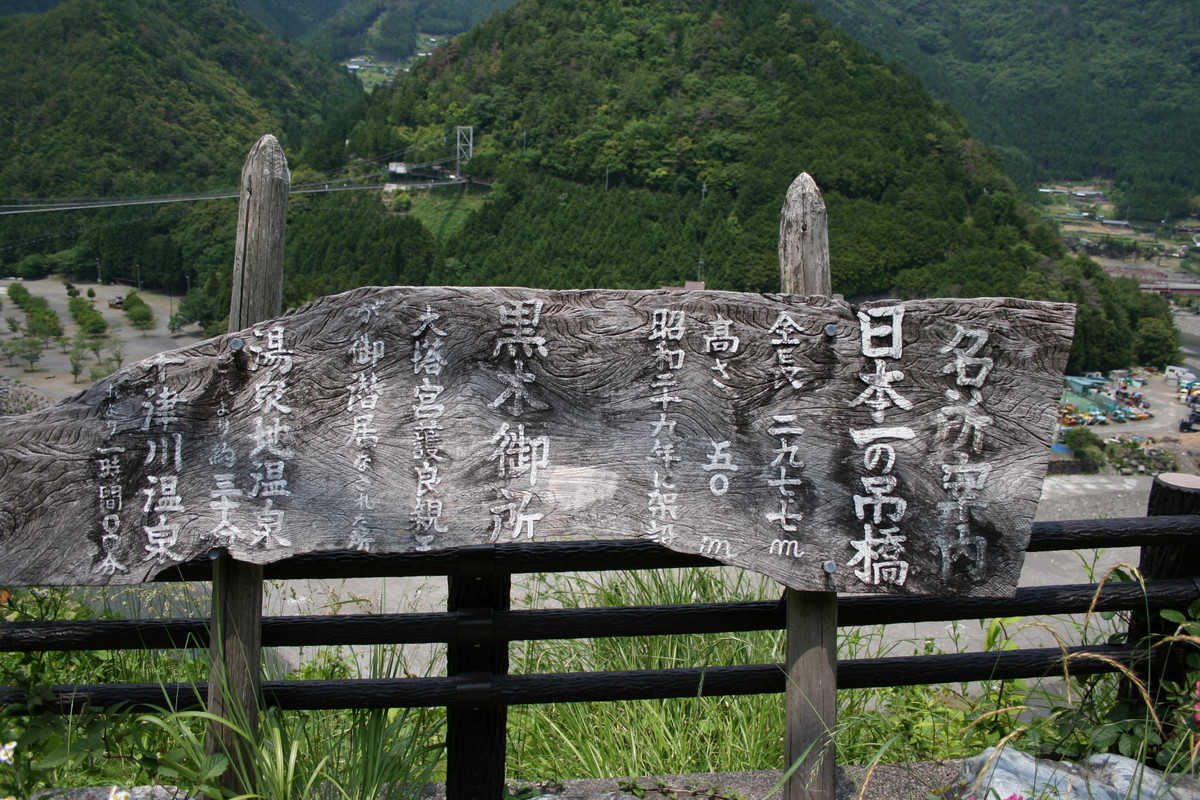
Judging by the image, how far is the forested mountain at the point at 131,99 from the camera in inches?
2085

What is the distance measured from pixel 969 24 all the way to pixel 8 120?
95691 mm

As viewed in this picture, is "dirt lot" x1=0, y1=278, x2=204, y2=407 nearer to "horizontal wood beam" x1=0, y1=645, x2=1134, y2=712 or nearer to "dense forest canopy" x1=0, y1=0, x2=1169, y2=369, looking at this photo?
"dense forest canopy" x1=0, y1=0, x2=1169, y2=369

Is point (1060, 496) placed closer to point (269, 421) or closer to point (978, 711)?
point (978, 711)

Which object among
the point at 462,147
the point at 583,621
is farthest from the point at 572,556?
the point at 462,147

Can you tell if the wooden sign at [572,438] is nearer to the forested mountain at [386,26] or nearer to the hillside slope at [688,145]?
the hillside slope at [688,145]

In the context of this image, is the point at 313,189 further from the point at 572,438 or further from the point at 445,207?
the point at 572,438

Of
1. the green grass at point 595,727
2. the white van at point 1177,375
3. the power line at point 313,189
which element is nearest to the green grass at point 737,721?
the green grass at point 595,727

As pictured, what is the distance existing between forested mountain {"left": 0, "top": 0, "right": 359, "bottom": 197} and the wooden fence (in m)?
56.4

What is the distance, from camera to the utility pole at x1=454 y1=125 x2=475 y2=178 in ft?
163

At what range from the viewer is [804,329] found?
78.5 inches

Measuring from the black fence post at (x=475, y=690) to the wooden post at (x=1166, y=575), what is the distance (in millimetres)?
1626

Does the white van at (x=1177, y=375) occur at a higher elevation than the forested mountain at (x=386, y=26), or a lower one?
lower

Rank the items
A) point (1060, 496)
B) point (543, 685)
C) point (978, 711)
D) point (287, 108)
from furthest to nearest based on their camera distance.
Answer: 1. point (287, 108)
2. point (1060, 496)
3. point (978, 711)
4. point (543, 685)

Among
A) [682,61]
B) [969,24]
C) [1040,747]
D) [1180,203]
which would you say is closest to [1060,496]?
[1040,747]
